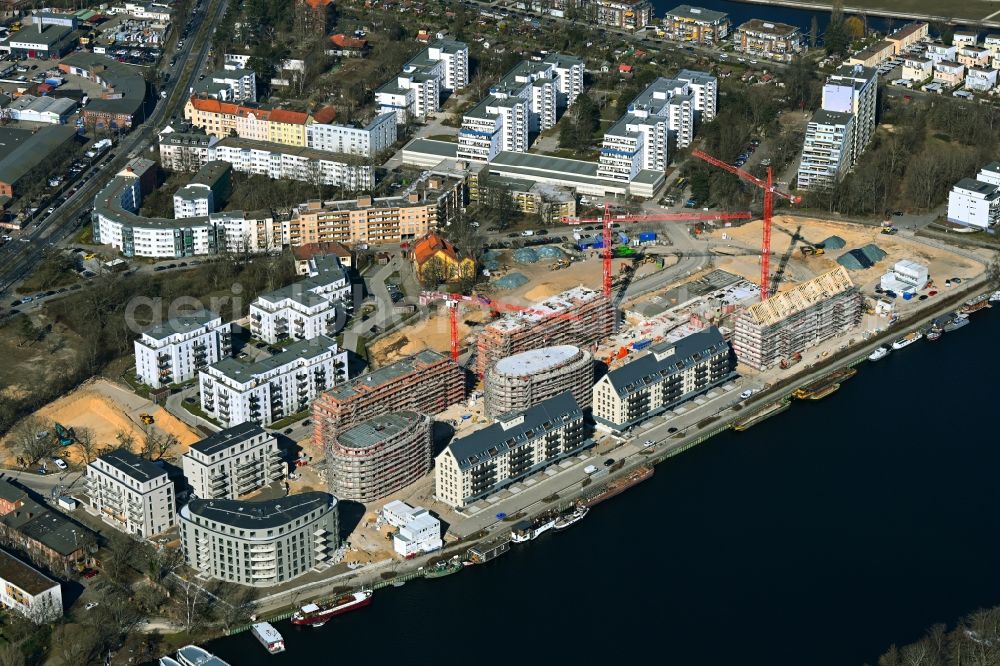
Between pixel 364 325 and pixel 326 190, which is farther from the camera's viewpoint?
pixel 326 190

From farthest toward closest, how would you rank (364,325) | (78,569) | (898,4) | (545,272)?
1. (898,4)
2. (545,272)
3. (364,325)
4. (78,569)

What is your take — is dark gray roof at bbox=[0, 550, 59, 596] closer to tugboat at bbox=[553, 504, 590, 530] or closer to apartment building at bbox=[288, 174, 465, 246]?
tugboat at bbox=[553, 504, 590, 530]

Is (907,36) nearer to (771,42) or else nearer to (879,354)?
(771,42)

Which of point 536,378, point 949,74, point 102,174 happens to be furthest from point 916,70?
point 102,174

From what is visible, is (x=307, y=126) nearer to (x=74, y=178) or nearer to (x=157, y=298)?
(x=74, y=178)

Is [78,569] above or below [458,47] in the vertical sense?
below

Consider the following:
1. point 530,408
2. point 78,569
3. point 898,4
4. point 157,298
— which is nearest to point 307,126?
point 157,298
